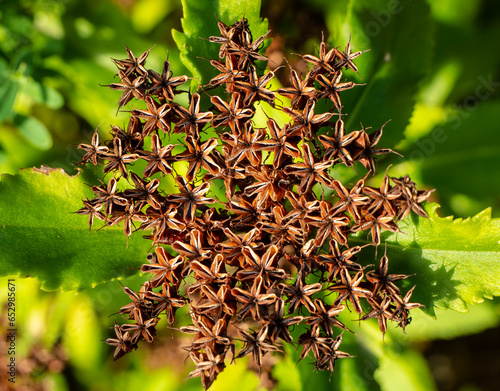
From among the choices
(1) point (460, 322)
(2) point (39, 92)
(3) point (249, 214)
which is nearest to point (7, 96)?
Result: (2) point (39, 92)

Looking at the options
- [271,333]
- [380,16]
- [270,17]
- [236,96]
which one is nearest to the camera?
[271,333]

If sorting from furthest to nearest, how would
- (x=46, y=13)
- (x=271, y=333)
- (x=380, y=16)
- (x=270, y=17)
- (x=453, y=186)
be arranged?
(x=270, y=17)
(x=46, y=13)
(x=453, y=186)
(x=380, y=16)
(x=271, y=333)

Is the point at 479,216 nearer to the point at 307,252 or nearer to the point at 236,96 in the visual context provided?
the point at 307,252

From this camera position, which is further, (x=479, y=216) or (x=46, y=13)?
(x=46, y=13)

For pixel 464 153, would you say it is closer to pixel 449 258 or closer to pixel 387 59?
pixel 387 59

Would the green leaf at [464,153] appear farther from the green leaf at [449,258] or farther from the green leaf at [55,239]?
the green leaf at [55,239]

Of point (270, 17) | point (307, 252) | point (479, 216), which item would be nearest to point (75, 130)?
point (270, 17)

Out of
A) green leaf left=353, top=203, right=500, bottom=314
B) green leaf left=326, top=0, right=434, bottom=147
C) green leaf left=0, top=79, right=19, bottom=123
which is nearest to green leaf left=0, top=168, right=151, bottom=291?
green leaf left=0, top=79, right=19, bottom=123
